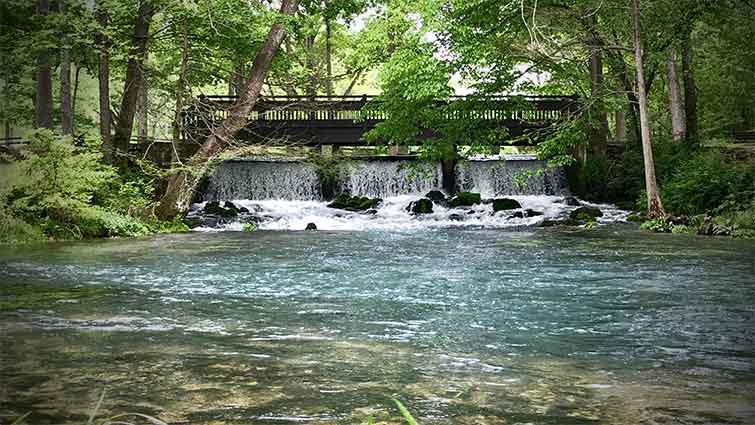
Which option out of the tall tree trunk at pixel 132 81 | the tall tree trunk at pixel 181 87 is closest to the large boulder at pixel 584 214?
the tall tree trunk at pixel 181 87

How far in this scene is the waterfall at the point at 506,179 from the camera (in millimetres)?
26703

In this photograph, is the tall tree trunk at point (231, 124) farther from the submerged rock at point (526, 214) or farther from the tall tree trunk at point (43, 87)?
the submerged rock at point (526, 214)

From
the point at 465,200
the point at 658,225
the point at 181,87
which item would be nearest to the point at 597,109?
the point at 465,200

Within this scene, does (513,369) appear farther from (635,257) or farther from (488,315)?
(635,257)

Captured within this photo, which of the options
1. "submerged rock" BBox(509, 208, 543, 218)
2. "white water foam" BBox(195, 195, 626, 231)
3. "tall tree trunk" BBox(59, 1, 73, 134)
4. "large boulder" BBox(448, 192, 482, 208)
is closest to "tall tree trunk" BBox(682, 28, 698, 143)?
"white water foam" BBox(195, 195, 626, 231)

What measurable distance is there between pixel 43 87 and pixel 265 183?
742cm

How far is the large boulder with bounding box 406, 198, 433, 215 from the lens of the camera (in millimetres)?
23203

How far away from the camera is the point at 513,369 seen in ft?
17.4

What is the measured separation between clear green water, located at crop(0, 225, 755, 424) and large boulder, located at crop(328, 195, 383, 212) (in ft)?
36.6

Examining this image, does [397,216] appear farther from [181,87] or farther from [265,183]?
[181,87]

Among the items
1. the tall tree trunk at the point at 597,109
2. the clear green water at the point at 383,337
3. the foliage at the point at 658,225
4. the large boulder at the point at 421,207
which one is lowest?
the clear green water at the point at 383,337

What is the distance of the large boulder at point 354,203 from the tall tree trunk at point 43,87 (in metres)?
8.25

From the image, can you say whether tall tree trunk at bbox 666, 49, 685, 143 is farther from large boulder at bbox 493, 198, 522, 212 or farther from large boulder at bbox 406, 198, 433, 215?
large boulder at bbox 406, 198, 433, 215

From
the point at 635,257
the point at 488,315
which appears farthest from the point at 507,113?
the point at 488,315
